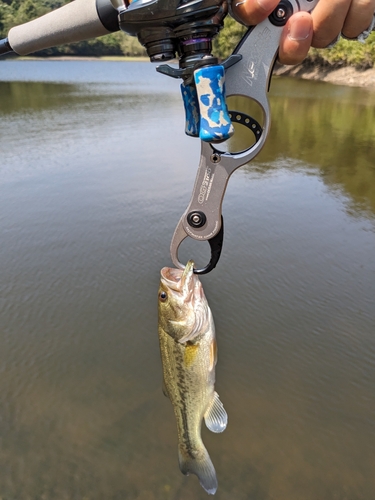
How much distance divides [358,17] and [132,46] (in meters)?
82.0

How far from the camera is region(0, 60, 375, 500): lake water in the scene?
3.58 metres

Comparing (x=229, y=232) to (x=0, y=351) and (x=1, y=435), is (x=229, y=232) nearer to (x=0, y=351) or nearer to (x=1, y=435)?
(x=0, y=351)

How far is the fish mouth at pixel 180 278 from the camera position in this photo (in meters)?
2.19

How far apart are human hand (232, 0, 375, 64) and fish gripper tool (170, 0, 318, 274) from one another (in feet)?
0.13

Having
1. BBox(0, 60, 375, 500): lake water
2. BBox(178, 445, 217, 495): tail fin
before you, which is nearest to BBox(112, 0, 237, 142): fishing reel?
BBox(178, 445, 217, 495): tail fin

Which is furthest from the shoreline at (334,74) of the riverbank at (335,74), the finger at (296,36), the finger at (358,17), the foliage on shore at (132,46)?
the finger at (296,36)

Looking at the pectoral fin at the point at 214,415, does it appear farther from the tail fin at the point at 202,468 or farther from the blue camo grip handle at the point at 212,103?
the blue camo grip handle at the point at 212,103

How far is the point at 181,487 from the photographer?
3.47 meters

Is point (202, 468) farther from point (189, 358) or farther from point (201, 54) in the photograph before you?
point (201, 54)

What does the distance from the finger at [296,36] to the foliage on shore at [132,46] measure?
99.3 ft

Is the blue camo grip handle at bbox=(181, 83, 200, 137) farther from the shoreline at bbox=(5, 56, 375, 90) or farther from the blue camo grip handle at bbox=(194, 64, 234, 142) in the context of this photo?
the shoreline at bbox=(5, 56, 375, 90)

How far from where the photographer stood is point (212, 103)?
1639 millimetres

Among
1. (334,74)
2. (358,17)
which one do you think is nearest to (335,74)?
(334,74)

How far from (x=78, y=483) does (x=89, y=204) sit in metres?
5.13
